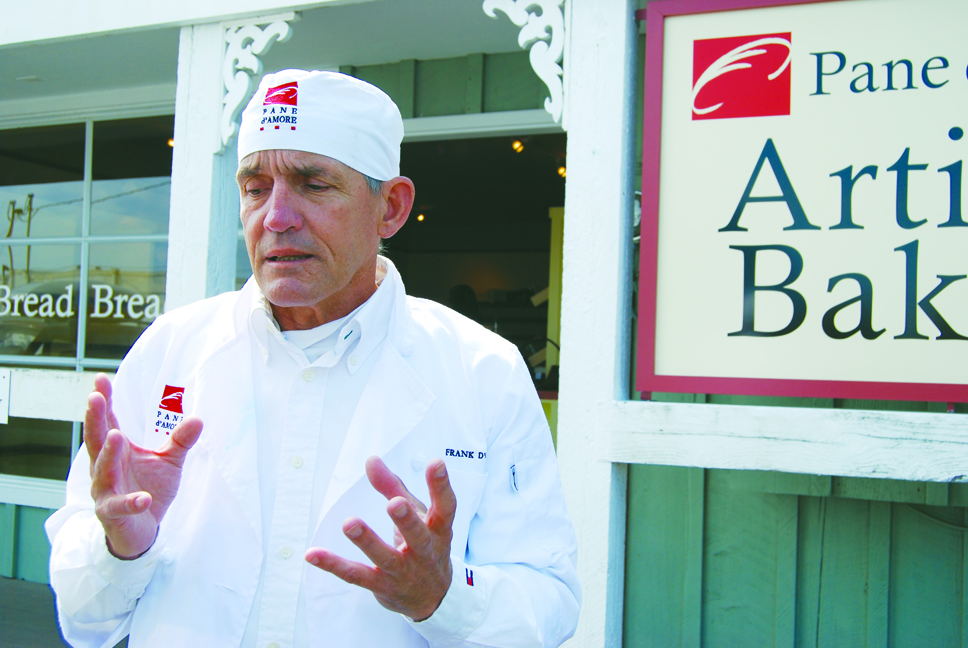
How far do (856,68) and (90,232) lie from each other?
4.28 m

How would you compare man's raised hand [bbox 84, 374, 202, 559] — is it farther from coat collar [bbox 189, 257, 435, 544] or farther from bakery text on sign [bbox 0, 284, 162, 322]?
bakery text on sign [bbox 0, 284, 162, 322]

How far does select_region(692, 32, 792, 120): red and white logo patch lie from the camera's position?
7.38 feet

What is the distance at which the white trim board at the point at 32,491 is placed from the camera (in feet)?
13.9

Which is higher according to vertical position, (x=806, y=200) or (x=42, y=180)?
(x=42, y=180)

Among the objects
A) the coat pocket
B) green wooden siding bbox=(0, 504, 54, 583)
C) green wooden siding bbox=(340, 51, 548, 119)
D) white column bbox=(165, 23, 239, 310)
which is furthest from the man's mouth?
green wooden siding bbox=(0, 504, 54, 583)

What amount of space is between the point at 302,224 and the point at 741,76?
1549 mm

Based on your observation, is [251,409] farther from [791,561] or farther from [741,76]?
[791,561]

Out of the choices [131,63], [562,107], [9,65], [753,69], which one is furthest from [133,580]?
[9,65]

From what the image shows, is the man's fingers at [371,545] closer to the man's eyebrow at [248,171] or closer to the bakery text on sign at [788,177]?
the man's eyebrow at [248,171]

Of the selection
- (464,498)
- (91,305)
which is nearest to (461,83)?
(91,305)

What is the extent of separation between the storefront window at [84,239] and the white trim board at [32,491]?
0.71 metres

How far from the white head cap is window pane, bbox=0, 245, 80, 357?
383cm

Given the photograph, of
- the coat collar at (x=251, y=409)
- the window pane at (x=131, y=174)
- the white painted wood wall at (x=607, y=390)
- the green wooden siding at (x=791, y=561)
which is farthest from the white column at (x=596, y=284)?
the window pane at (x=131, y=174)

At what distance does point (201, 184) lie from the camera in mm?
2963
